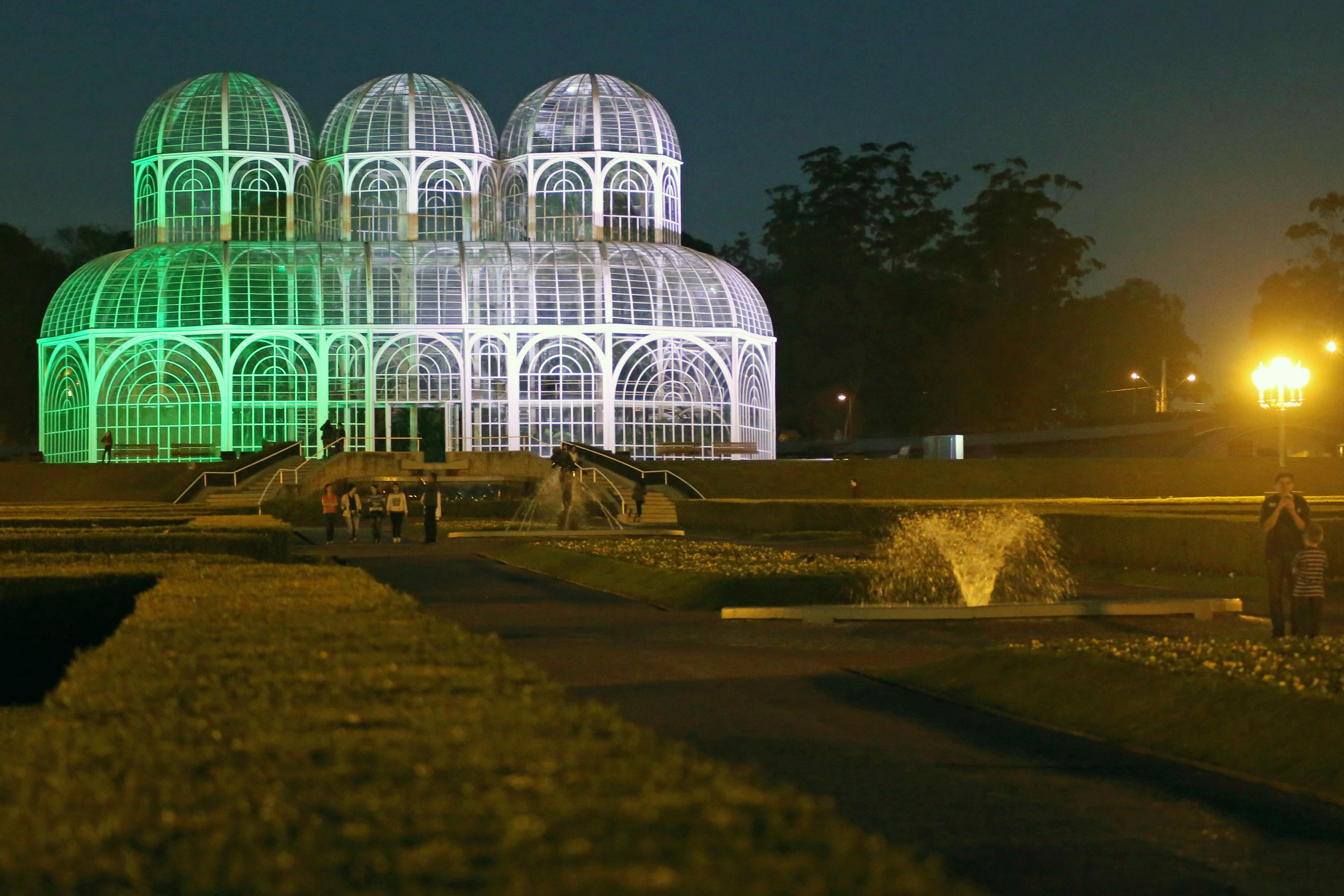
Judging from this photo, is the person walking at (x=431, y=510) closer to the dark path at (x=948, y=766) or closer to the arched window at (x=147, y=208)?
the dark path at (x=948, y=766)

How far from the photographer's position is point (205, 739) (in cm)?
560

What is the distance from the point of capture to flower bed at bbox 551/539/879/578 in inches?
836

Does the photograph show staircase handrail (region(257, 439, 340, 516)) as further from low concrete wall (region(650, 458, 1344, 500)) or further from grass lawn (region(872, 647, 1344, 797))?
grass lawn (region(872, 647, 1344, 797))

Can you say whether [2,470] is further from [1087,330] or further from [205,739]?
[1087,330]

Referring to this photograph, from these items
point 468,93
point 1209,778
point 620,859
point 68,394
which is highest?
point 468,93

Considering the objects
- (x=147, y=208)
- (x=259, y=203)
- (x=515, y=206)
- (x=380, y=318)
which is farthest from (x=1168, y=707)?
(x=147, y=208)

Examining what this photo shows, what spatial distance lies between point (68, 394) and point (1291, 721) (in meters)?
58.1

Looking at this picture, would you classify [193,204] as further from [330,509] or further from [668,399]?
[330,509]

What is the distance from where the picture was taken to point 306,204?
217 ft

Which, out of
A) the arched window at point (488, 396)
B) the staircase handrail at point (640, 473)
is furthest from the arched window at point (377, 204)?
the staircase handrail at point (640, 473)

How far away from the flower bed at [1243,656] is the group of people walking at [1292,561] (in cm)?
203

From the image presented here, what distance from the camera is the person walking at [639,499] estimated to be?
154 feet

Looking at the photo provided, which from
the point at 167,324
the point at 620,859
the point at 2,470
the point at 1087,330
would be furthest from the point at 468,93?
the point at 620,859

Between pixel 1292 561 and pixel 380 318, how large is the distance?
1891 inches
